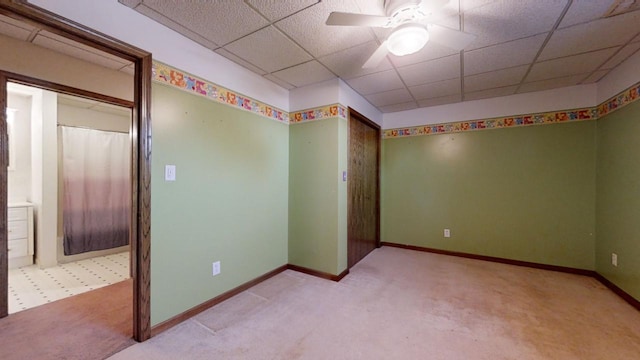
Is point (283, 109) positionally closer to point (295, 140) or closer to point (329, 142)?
point (295, 140)

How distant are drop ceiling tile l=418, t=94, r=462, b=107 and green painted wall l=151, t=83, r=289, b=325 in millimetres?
2163

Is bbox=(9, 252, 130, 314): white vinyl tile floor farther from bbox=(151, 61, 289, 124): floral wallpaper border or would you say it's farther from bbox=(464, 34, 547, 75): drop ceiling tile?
bbox=(464, 34, 547, 75): drop ceiling tile

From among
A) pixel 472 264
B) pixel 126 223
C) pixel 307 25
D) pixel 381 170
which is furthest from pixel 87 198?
pixel 472 264

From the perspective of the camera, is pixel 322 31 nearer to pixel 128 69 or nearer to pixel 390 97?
pixel 390 97

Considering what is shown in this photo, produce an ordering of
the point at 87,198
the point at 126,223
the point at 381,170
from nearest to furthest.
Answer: the point at 87,198 < the point at 126,223 < the point at 381,170

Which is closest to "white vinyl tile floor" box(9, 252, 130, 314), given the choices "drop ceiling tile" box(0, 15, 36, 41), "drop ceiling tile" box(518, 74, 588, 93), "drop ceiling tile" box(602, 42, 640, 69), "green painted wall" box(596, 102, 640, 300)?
"drop ceiling tile" box(0, 15, 36, 41)

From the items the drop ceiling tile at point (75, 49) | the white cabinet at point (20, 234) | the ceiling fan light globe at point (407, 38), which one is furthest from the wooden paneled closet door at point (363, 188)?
the white cabinet at point (20, 234)

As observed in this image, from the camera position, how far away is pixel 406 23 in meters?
1.56

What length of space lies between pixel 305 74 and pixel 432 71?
134 centimetres

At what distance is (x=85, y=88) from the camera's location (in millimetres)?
2393

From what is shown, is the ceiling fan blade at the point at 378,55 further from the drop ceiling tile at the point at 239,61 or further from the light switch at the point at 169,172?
the light switch at the point at 169,172

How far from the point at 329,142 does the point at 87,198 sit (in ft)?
11.8

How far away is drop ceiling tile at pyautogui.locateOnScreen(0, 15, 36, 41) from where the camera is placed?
5.87ft

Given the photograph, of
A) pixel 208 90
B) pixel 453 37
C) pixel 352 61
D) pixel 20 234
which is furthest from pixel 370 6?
pixel 20 234
